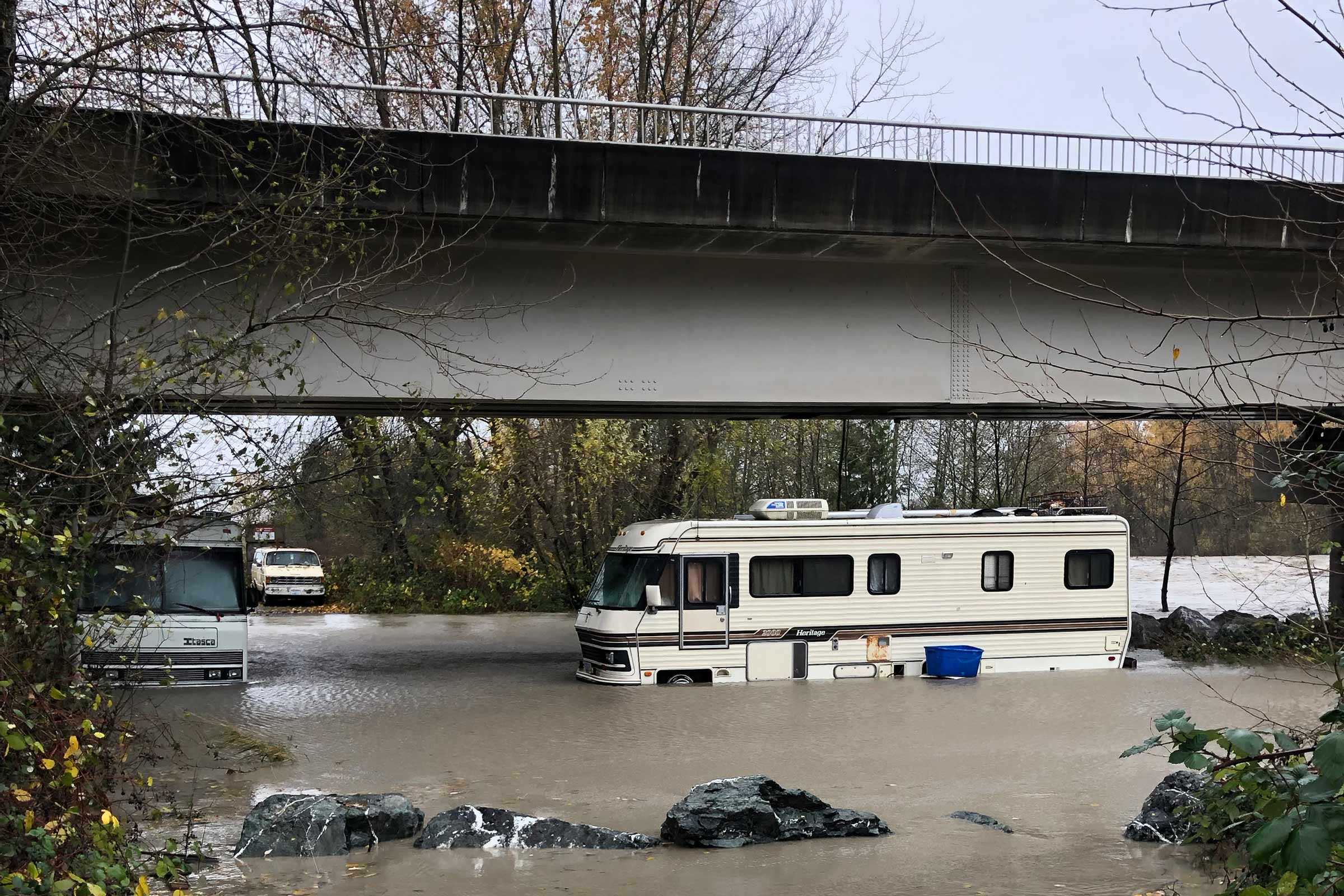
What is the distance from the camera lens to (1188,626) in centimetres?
2492

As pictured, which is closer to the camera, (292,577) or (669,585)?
(669,585)

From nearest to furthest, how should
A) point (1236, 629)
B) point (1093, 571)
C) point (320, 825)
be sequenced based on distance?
point (320, 825), point (1093, 571), point (1236, 629)

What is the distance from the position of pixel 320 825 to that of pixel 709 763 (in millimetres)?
4966

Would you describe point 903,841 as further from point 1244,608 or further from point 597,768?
point 1244,608

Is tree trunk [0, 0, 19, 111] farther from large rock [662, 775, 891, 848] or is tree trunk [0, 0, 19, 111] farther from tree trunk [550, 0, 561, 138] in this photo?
tree trunk [550, 0, 561, 138]

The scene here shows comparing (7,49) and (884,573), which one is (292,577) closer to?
(884,573)

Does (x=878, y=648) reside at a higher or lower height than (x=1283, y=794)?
lower

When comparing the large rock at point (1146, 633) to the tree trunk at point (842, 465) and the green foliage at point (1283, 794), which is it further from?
the green foliage at point (1283, 794)

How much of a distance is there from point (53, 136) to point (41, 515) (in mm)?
2591

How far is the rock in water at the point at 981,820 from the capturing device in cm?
1028

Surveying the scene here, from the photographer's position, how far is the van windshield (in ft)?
117

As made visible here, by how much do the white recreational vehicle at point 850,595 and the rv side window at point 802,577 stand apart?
0.02m

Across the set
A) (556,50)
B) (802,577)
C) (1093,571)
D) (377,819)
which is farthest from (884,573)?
(556,50)

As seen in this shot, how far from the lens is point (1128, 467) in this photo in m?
40.7
